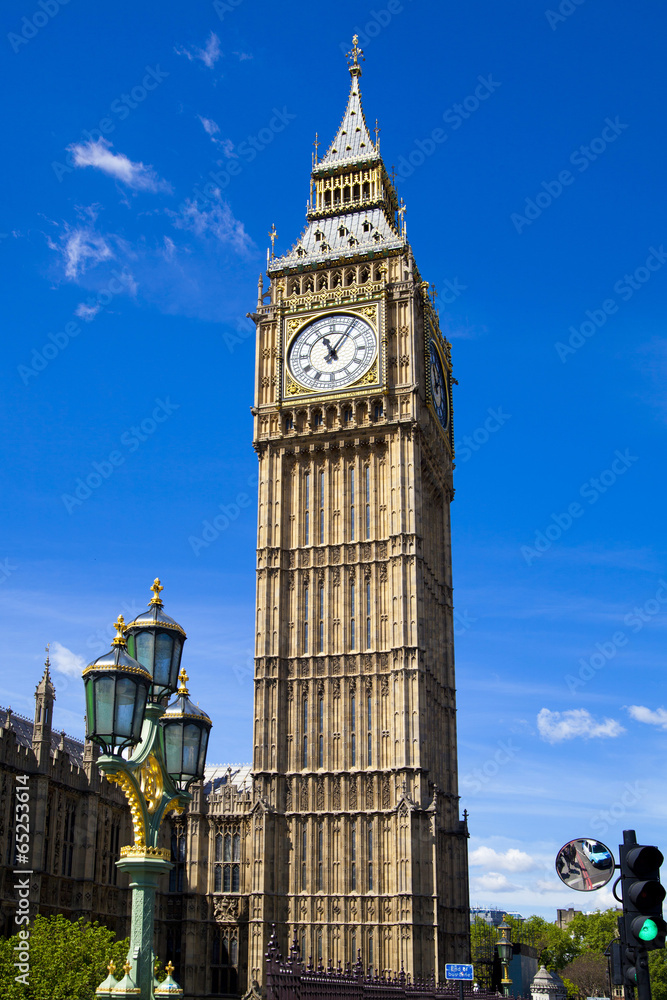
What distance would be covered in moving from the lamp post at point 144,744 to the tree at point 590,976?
93641mm

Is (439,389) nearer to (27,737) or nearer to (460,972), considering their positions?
(27,737)

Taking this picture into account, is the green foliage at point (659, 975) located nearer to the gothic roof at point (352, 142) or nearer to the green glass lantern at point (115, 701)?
the gothic roof at point (352, 142)

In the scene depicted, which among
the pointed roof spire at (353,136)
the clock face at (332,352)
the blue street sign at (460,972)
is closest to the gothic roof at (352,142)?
the pointed roof spire at (353,136)

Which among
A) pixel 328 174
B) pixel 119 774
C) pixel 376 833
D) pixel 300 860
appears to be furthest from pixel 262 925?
pixel 328 174

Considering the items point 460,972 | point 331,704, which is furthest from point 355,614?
point 460,972

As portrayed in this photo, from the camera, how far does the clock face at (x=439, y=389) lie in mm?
65625

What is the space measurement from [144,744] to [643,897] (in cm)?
723

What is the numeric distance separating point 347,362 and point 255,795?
25296 millimetres

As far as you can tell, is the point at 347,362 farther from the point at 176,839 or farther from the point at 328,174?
the point at 176,839

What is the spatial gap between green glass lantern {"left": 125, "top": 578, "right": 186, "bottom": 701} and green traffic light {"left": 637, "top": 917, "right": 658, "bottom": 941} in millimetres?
7674

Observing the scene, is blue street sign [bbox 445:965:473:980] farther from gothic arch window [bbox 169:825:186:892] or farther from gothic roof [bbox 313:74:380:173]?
gothic roof [bbox 313:74:380:173]

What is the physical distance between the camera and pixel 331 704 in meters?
57.2

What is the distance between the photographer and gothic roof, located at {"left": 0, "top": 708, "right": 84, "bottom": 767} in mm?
49450

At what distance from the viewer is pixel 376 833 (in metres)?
53.8
